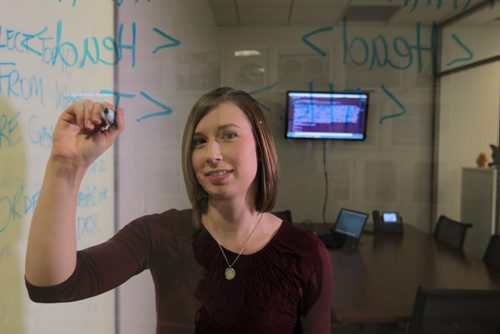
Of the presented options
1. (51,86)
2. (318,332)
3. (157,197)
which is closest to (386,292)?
(318,332)

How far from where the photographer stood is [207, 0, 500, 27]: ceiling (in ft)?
2.73

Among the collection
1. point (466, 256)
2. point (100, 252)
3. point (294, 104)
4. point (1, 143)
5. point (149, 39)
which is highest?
point (149, 39)

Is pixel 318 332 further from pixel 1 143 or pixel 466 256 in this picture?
pixel 466 256

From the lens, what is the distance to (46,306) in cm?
74

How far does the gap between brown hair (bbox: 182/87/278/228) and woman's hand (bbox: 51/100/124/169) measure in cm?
17

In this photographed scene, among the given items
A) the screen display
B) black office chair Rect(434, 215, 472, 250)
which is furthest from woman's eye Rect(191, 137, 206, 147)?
black office chair Rect(434, 215, 472, 250)

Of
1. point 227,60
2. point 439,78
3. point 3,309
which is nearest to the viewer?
point 3,309

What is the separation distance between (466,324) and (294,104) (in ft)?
2.89

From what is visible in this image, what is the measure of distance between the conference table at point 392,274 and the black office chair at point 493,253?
0.03 meters

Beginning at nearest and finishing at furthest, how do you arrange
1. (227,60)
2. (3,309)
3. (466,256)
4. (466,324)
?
(3,309), (227,60), (466,324), (466,256)

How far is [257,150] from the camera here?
2.23 feet

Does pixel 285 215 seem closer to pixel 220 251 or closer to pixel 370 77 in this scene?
pixel 220 251

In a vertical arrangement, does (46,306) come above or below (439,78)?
below

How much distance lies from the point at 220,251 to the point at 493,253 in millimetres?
1228
